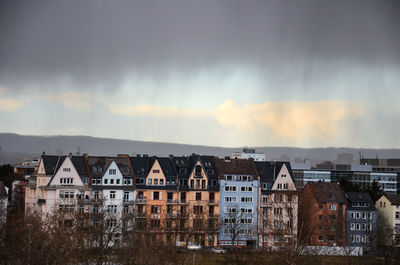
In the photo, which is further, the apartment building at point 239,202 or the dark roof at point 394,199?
the dark roof at point 394,199

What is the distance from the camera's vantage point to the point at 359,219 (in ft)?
341

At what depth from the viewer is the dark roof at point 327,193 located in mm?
102250

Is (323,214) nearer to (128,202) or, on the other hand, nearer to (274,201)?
(274,201)

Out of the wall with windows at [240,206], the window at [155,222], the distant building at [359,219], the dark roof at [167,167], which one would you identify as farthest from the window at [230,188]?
the distant building at [359,219]

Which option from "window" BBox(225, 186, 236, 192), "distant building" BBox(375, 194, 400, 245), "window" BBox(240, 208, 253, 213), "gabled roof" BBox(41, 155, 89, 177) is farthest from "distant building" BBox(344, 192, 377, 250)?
"gabled roof" BBox(41, 155, 89, 177)

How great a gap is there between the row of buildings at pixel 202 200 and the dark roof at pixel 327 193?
0.49 ft

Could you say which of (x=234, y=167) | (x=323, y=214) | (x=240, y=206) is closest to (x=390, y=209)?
(x=323, y=214)

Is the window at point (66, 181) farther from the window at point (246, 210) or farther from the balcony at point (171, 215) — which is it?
the window at point (246, 210)

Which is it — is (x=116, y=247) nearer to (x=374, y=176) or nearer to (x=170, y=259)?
(x=170, y=259)

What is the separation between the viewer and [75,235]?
6819 cm

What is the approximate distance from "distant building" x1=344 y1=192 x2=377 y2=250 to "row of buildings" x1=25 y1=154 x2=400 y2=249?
6.0 inches

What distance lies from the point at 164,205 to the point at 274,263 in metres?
20.0

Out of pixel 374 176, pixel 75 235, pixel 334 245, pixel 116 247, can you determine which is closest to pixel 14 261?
pixel 75 235

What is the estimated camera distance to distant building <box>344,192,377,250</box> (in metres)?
103
